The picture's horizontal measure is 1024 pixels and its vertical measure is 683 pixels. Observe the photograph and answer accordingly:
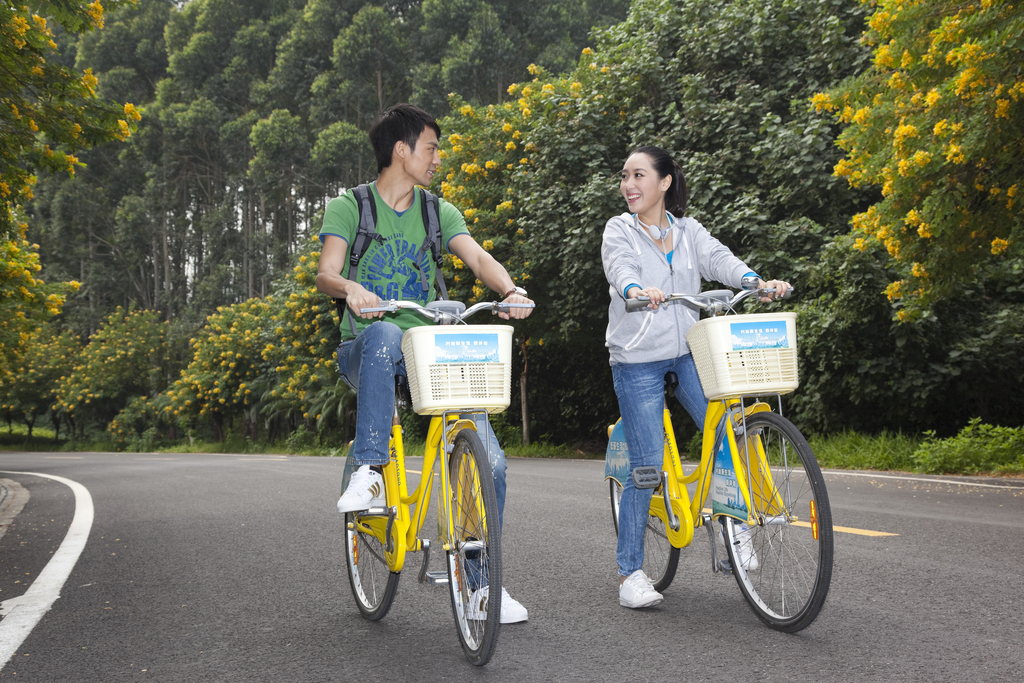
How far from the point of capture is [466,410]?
10.8 ft

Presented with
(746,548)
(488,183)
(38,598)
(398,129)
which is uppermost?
(488,183)

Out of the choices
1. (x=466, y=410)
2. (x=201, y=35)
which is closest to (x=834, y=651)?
(x=466, y=410)

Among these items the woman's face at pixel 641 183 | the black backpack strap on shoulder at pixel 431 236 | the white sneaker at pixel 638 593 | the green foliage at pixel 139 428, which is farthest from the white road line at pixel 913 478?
the green foliage at pixel 139 428

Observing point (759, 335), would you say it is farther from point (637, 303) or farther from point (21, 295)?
point (21, 295)

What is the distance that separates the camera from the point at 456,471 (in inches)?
140

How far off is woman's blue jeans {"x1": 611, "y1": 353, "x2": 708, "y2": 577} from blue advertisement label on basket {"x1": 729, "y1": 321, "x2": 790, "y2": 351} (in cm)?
60

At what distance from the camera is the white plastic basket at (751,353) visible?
11.6 ft

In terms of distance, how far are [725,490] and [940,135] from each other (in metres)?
6.13

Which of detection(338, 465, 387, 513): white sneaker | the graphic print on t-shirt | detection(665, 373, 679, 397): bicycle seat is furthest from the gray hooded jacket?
detection(338, 465, 387, 513): white sneaker

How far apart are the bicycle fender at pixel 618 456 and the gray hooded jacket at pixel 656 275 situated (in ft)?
1.55

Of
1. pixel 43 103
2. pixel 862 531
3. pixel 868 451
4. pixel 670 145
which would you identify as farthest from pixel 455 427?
pixel 670 145

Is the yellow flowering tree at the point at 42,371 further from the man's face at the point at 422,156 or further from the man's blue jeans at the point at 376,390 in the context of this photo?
the man's blue jeans at the point at 376,390

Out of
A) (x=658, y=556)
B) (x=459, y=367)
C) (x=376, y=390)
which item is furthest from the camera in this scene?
(x=658, y=556)

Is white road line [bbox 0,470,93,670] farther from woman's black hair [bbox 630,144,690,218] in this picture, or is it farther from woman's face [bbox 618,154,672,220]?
woman's black hair [bbox 630,144,690,218]
